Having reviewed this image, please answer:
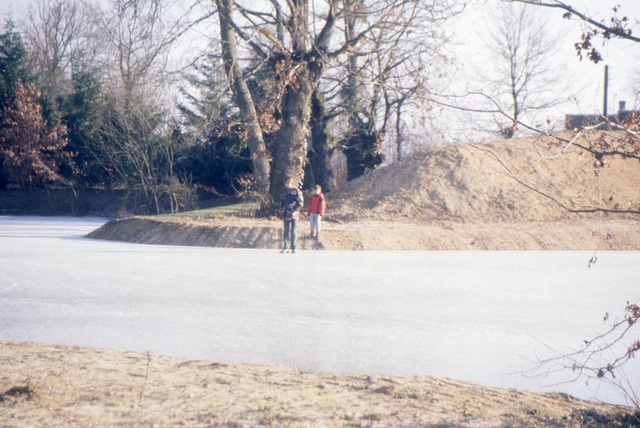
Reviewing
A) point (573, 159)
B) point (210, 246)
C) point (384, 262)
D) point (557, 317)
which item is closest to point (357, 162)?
point (573, 159)

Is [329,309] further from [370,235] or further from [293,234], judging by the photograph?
[370,235]

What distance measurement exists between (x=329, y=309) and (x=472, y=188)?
20.1 m

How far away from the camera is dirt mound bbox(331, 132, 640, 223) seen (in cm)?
2700

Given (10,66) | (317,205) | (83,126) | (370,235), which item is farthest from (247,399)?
(10,66)

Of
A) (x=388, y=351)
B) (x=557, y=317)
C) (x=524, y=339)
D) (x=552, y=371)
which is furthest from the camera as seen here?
(x=557, y=317)

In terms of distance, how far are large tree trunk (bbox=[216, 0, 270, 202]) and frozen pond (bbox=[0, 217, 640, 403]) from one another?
9.74 m

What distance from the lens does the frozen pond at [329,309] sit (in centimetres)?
718

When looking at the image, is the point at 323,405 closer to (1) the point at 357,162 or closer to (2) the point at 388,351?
(2) the point at 388,351

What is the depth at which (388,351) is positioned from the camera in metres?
7.43

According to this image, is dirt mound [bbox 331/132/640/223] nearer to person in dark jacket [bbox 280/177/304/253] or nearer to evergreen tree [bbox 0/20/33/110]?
person in dark jacket [bbox 280/177/304/253]

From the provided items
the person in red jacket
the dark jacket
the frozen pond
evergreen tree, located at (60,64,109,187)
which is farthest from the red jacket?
evergreen tree, located at (60,64,109,187)

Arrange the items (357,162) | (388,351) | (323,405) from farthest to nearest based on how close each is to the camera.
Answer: (357,162) < (388,351) < (323,405)

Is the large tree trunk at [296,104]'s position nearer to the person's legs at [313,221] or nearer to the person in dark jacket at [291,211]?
the person's legs at [313,221]

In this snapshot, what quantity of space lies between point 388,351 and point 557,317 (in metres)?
3.44
